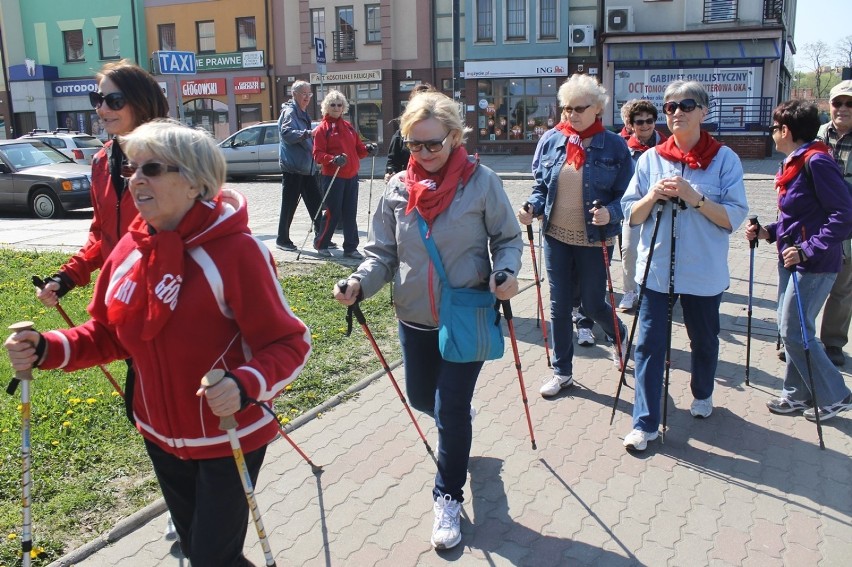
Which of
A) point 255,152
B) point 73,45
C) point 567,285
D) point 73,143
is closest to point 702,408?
point 567,285

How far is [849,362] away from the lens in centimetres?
579

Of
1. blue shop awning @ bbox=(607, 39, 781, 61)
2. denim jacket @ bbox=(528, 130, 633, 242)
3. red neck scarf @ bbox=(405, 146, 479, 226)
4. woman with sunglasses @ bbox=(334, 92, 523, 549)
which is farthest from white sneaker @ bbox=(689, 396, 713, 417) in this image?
blue shop awning @ bbox=(607, 39, 781, 61)

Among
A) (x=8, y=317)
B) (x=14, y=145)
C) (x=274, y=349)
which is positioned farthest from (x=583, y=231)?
(x=14, y=145)

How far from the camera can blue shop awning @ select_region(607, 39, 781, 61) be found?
26.5 metres

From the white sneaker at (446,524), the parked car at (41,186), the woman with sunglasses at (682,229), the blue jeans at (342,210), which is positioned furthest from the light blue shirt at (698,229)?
the parked car at (41,186)

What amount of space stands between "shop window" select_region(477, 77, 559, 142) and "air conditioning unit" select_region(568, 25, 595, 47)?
1.58 metres

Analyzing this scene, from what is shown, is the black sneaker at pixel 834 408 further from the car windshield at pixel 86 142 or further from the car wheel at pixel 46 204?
the car windshield at pixel 86 142

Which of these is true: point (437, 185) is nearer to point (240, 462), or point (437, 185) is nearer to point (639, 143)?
point (240, 462)

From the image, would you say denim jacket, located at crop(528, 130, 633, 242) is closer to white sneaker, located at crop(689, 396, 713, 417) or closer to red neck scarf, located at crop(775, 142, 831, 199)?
red neck scarf, located at crop(775, 142, 831, 199)

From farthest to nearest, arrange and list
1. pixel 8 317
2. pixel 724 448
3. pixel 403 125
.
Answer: pixel 8 317
pixel 724 448
pixel 403 125

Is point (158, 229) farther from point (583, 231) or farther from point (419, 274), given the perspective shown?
point (583, 231)

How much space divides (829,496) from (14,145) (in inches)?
668

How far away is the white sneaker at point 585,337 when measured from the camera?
6328 mm

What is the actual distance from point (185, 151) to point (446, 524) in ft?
6.80
